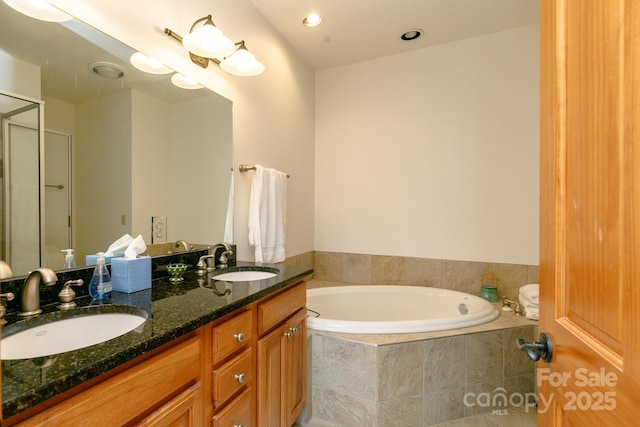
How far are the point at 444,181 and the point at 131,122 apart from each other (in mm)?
2324

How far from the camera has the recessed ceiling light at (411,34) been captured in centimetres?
241

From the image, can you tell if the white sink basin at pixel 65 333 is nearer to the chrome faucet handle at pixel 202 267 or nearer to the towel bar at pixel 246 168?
the chrome faucet handle at pixel 202 267

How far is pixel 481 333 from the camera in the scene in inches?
71.8

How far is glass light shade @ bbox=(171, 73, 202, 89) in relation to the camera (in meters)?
1.55

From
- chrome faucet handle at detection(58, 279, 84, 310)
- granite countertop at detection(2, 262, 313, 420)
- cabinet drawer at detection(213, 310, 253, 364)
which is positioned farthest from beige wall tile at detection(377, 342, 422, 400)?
chrome faucet handle at detection(58, 279, 84, 310)

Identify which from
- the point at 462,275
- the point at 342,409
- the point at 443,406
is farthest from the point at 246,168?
the point at 462,275

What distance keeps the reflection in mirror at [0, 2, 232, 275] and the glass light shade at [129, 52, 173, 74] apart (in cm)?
2

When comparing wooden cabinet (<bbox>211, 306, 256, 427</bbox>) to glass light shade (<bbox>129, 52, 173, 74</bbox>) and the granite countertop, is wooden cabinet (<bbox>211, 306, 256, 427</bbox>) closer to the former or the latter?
the granite countertop

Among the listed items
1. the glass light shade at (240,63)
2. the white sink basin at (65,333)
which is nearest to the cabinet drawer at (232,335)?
the white sink basin at (65,333)

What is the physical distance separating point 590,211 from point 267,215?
1.78 m

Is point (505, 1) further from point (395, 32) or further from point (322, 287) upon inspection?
point (322, 287)

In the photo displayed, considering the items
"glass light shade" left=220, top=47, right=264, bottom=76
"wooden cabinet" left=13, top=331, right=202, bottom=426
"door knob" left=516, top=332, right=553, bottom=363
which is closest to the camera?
"wooden cabinet" left=13, top=331, right=202, bottom=426

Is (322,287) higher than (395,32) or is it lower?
lower

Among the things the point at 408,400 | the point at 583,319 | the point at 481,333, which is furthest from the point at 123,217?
the point at 481,333
